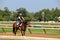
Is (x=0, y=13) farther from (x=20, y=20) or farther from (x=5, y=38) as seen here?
(x=5, y=38)

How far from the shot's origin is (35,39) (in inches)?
248

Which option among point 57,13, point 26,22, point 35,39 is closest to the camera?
point 35,39

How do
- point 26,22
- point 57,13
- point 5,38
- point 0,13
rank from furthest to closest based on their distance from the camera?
point 57,13, point 0,13, point 26,22, point 5,38

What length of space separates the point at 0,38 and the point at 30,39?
1.12 m

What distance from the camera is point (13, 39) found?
665cm

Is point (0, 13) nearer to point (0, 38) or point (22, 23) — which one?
point (22, 23)

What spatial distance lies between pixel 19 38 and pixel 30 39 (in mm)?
387

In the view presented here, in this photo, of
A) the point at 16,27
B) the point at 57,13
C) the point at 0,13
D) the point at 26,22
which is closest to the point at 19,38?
the point at 26,22

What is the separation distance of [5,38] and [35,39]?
3.36ft

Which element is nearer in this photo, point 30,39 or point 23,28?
point 30,39

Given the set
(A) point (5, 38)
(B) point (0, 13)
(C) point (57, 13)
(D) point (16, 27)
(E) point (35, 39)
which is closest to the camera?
(E) point (35, 39)

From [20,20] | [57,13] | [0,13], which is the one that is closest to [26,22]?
[20,20]

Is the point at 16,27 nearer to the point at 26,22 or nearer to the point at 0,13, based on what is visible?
the point at 26,22

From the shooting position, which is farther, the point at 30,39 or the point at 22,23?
the point at 22,23
